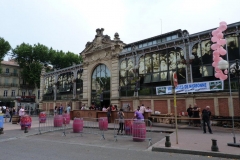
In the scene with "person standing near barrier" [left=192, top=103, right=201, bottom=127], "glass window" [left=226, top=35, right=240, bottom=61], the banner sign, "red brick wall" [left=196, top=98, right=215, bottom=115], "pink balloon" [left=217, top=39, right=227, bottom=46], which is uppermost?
"glass window" [left=226, top=35, right=240, bottom=61]

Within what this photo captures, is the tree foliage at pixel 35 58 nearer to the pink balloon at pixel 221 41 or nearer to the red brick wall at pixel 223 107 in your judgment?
the red brick wall at pixel 223 107

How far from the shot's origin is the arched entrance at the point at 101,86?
24.2 m

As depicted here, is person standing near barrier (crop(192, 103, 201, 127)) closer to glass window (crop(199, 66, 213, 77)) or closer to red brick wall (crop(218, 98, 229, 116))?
red brick wall (crop(218, 98, 229, 116))

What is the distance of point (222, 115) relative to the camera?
15102 mm

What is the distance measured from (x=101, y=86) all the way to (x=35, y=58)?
2712 cm

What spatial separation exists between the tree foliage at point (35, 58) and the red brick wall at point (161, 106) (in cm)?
3232

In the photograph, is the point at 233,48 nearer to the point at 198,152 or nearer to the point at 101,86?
the point at 198,152

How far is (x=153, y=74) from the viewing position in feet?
65.2

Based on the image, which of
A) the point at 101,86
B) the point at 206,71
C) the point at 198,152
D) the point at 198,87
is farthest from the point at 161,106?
the point at 198,152

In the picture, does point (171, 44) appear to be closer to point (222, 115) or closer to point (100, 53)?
point (222, 115)

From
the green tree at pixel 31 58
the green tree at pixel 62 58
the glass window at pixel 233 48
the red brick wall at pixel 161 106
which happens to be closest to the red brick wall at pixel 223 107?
the glass window at pixel 233 48

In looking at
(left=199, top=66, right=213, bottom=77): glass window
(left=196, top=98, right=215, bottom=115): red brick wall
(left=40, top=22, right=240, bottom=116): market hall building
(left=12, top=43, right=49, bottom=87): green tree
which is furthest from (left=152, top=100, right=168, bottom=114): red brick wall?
(left=12, top=43, right=49, bottom=87): green tree

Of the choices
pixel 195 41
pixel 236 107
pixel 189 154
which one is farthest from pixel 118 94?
pixel 189 154

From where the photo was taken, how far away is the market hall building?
51.1 feet
